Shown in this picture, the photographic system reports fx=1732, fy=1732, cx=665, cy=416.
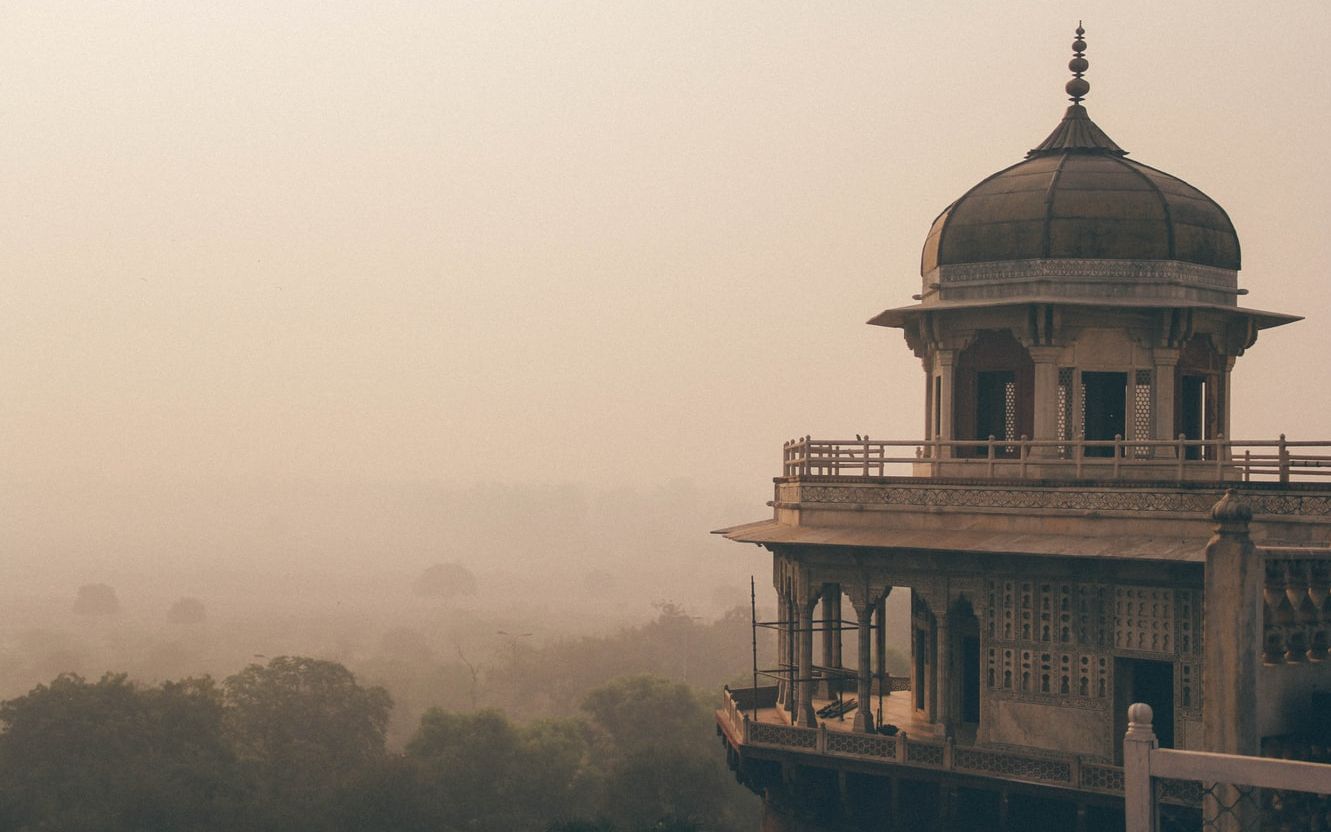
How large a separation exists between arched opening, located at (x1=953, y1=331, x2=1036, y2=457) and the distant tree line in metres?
31.9

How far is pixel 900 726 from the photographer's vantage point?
34406mm

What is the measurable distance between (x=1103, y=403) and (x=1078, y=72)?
26.7 feet

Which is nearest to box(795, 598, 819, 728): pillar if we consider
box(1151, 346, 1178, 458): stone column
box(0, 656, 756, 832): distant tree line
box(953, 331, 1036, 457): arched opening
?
box(953, 331, 1036, 457): arched opening

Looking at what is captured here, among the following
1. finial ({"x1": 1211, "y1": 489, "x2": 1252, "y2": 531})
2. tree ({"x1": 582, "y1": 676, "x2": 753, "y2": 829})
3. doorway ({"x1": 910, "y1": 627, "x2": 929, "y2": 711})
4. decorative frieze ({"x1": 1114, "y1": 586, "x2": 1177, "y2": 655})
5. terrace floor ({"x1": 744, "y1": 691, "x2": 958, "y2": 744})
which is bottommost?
tree ({"x1": 582, "y1": 676, "x2": 753, "y2": 829})

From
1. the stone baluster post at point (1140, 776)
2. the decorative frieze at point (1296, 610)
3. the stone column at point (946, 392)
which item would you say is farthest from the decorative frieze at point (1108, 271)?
the stone baluster post at point (1140, 776)

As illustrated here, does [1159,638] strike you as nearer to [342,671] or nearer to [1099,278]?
[1099,278]

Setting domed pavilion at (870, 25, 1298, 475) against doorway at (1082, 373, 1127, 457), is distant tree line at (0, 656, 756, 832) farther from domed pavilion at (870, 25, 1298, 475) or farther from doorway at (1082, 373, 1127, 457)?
doorway at (1082, 373, 1127, 457)

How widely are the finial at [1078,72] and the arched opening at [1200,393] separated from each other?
6.29 meters

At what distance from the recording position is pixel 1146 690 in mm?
30047

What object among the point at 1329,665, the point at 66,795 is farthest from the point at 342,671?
the point at 1329,665

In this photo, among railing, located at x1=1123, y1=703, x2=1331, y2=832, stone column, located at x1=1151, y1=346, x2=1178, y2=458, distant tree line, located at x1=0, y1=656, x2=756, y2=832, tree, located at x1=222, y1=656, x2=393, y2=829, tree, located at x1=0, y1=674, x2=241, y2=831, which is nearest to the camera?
railing, located at x1=1123, y1=703, x2=1331, y2=832

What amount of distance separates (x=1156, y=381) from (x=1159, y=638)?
715 cm

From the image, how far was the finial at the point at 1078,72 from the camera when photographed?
38.2 m

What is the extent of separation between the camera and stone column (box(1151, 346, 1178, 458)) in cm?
3453
